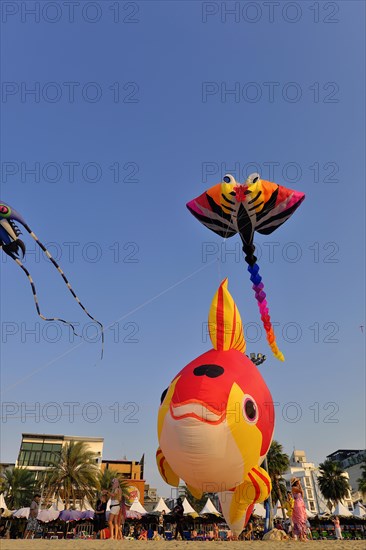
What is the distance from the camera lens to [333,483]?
46.5 m

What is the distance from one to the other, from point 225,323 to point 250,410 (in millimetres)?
2642

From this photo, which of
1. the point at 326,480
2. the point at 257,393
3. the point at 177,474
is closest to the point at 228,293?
the point at 257,393

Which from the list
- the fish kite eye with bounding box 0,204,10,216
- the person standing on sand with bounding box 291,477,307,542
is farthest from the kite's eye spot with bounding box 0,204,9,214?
the person standing on sand with bounding box 291,477,307,542

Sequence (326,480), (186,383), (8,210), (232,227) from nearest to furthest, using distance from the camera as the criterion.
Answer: (8,210) < (186,383) < (232,227) < (326,480)

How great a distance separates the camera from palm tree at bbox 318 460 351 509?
46.3 m

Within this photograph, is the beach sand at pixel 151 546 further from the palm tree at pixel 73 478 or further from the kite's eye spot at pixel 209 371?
the palm tree at pixel 73 478

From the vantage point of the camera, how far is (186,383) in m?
10.8

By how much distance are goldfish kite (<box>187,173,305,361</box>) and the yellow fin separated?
1.05 meters

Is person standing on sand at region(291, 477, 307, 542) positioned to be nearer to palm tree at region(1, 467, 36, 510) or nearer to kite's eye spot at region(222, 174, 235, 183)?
kite's eye spot at region(222, 174, 235, 183)

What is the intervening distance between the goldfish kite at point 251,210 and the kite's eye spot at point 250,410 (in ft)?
9.69

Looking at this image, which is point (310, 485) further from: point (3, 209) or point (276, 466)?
point (3, 209)

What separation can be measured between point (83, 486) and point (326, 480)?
26.1 m

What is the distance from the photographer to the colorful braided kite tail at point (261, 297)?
44.4 ft

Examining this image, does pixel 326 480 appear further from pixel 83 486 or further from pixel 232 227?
pixel 232 227
